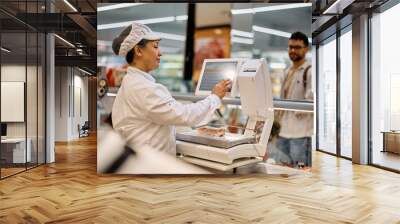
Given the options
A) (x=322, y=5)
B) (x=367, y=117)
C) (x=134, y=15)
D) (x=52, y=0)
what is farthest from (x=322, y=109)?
(x=52, y=0)

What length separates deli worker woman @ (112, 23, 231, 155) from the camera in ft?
15.8

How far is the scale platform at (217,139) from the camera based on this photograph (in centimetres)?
493

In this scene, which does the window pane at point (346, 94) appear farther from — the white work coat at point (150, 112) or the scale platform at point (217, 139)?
the white work coat at point (150, 112)

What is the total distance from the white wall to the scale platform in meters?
7.92

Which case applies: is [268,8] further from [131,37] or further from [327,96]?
[327,96]

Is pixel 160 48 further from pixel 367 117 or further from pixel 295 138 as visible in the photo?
pixel 367 117

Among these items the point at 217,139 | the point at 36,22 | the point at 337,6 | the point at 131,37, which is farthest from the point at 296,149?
the point at 36,22

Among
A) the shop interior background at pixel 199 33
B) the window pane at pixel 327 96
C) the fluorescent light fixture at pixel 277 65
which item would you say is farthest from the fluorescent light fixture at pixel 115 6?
the window pane at pixel 327 96

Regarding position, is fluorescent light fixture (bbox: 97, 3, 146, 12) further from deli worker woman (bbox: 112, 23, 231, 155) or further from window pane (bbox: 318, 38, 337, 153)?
window pane (bbox: 318, 38, 337, 153)

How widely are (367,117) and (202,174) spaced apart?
10.5ft

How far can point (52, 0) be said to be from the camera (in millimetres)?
6449

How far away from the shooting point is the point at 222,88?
4.93 m

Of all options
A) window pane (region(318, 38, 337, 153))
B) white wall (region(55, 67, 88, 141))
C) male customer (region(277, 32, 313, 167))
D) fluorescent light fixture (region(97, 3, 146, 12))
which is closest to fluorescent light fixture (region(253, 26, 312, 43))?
male customer (region(277, 32, 313, 167))

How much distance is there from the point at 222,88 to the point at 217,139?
0.63 metres
